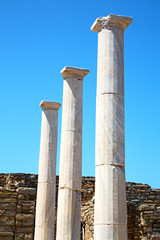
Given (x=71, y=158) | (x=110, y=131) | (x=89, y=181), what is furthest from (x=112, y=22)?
(x=89, y=181)

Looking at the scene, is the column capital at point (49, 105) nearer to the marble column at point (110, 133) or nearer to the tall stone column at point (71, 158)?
the tall stone column at point (71, 158)

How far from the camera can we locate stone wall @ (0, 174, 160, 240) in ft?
56.7

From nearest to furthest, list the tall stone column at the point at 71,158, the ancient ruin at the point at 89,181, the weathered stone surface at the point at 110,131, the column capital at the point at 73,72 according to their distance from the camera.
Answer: the ancient ruin at the point at 89,181 < the weathered stone surface at the point at 110,131 < the tall stone column at the point at 71,158 < the column capital at the point at 73,72

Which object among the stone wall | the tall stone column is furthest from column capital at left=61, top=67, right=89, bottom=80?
the stone wall

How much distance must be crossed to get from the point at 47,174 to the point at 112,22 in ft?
27.8

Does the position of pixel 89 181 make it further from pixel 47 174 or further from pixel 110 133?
pixel 110 133

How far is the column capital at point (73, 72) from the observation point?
14.5 metres

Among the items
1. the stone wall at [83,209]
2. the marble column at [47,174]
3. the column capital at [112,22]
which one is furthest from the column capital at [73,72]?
the stone wall at [83,209]

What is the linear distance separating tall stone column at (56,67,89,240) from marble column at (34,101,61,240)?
3004 millimetres

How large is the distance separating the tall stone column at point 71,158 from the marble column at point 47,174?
3004 mm

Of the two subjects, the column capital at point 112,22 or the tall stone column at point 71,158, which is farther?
the tall stone column at point 71,158

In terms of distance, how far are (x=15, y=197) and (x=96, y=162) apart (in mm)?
8375

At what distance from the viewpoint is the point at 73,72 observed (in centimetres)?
1454

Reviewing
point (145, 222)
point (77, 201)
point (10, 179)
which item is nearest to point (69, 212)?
point (77, 201)
